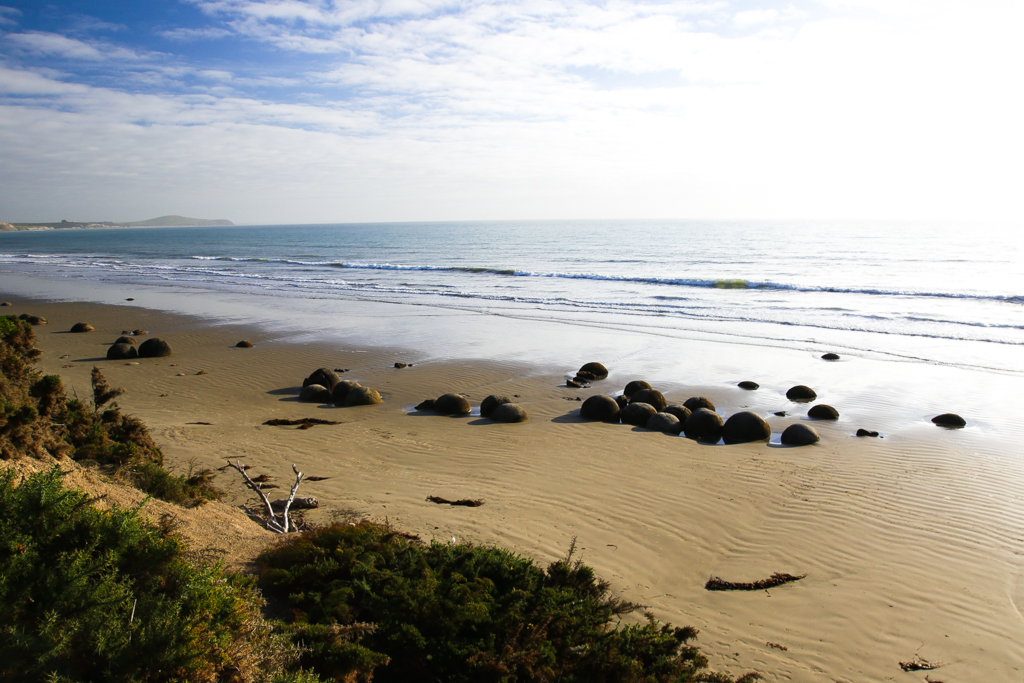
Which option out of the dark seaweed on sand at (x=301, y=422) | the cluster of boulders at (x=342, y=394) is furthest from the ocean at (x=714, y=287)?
the dark seaweed on sand at (x=301, y=422)

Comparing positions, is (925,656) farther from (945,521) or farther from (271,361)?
(271,361)

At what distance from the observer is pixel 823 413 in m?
12.4

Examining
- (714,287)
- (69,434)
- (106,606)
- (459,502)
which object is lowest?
(459,502)

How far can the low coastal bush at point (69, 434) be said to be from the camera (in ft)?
19.3

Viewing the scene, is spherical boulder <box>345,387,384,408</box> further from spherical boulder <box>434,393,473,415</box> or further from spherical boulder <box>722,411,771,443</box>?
spherical boulder <box>722,411,771,443</box>

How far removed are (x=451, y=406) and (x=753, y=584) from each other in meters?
7.55

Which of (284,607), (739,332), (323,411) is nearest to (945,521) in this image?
(284,607)

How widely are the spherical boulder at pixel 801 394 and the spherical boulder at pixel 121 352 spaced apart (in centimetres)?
1793

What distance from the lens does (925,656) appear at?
208 inches

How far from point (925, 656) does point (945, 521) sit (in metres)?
3.36

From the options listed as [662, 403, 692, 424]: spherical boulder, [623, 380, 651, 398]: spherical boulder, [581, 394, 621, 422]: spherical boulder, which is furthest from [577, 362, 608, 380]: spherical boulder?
[662, 403, 692, 424]: spherical boulder

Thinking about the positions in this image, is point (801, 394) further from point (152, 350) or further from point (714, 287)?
point (714, 287)

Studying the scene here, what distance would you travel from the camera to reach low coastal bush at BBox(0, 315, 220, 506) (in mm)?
5875

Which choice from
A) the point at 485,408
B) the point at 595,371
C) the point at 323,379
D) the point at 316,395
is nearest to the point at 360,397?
the point at 316,395
